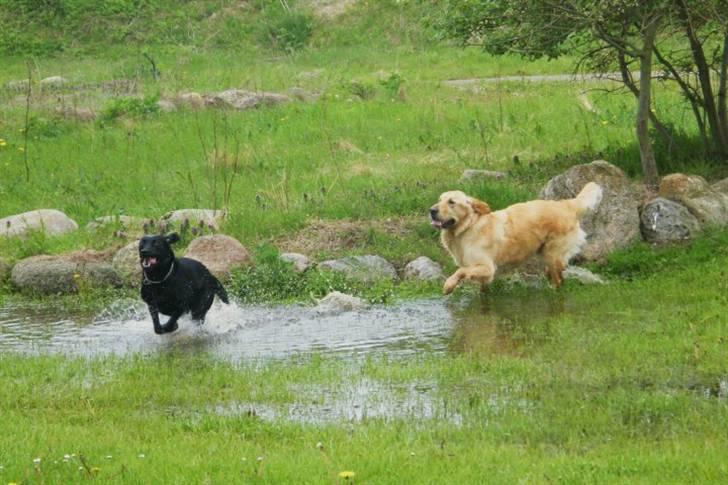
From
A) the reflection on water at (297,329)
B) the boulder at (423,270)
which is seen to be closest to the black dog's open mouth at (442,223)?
the reflection on water at (297,329)

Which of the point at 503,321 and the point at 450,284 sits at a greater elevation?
the point at 450,284

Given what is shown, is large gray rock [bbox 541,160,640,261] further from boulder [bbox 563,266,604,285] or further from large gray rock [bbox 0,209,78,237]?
large gray rock [bbox 0,209,78,237]

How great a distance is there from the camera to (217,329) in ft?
39.5

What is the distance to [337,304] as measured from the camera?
1255 cm

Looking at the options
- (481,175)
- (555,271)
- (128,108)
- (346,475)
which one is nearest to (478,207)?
(555,271)

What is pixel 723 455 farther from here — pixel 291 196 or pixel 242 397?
pixel 291 196

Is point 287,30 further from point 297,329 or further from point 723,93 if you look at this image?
point 297,329

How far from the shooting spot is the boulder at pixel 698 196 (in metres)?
13.8

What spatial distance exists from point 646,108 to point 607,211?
1.71 meters

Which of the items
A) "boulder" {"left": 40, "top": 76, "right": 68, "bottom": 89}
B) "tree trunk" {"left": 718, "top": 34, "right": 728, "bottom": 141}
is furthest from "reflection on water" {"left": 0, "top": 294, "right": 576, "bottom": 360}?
"boulder" {"left": 40, "top": 76, "right": 68, "bottom": 89}

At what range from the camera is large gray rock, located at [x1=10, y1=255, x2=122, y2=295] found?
13820 millimetres

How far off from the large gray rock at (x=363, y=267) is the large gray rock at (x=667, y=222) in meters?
2.93

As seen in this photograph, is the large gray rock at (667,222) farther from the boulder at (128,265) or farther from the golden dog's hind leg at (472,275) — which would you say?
the boulder at (128,265)

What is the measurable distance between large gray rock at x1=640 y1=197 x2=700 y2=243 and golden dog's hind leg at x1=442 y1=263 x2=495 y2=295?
2214 millimetres
